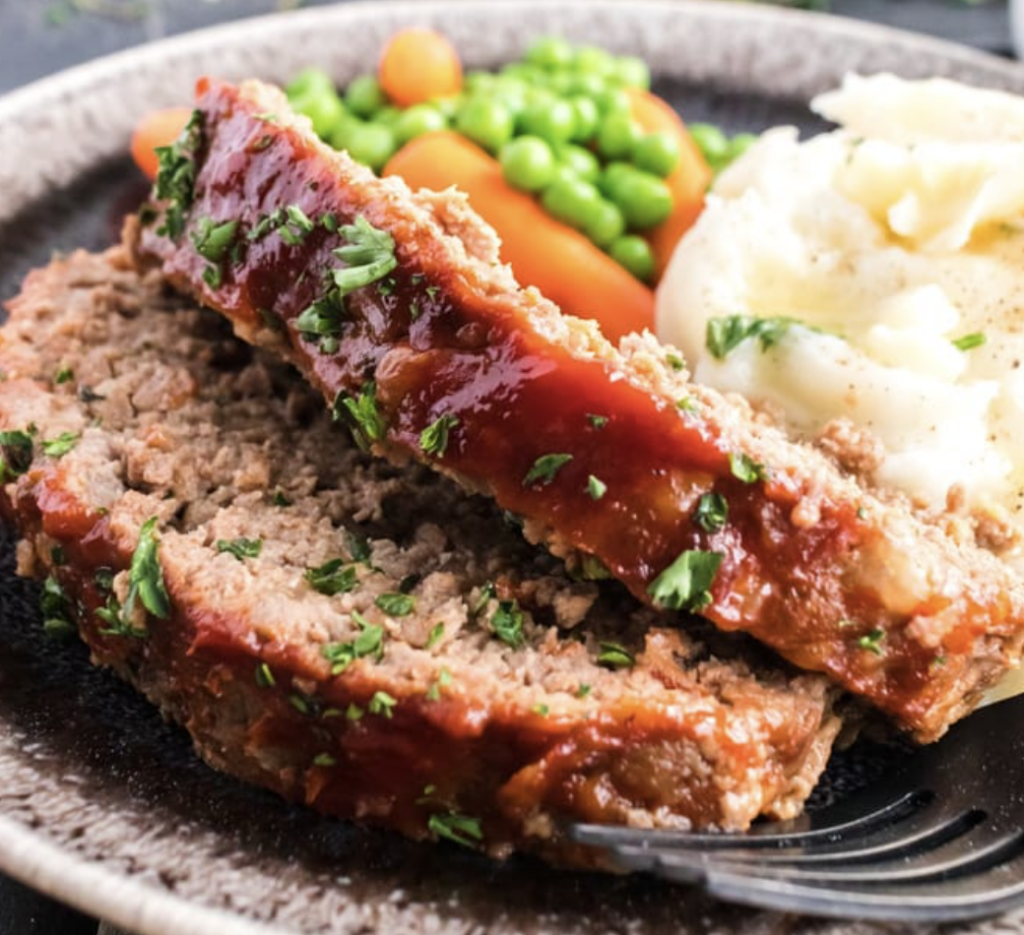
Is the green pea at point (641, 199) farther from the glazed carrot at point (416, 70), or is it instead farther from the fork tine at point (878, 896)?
the fork tine at point (878, 896)

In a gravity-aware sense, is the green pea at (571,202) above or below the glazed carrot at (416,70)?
below

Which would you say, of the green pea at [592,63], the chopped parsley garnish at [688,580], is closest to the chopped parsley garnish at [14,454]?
the chopped parsley garnish at [688,580]

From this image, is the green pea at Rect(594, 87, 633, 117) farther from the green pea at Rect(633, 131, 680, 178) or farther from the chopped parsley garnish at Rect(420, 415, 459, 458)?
the chopped parsley garnish at Rect(420, 415, 459, 458)

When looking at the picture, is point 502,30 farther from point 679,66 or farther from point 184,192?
point 184,192

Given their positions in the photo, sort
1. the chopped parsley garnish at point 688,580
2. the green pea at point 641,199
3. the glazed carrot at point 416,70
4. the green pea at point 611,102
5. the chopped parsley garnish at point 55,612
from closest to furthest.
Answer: the chopped parsley garnish at point 688,580, the chopped parsley garnish at point 55,612, the green pea at point 641,199, the green pea at point 611,102, the glazed carrot at point 416,70

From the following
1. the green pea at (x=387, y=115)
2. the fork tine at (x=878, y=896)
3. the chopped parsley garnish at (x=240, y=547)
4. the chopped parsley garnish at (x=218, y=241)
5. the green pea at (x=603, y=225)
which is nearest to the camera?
the fork tine at (x=878, y=896)

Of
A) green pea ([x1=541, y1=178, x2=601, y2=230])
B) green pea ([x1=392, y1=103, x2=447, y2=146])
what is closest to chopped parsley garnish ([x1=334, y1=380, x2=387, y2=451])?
green pea ([x1=541, y1=178, x2=601, y2=230])

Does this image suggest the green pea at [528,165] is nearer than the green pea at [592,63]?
Yes
